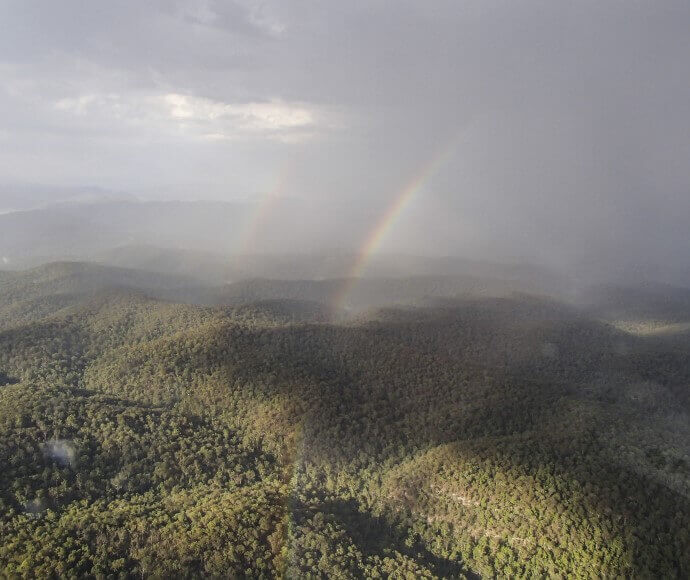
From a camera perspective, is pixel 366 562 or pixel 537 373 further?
pixel 537 373

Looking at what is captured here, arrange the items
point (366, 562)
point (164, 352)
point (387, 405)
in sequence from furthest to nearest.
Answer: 1. point (164, 352)
2. point (387, 405)
3. point (366, 562)

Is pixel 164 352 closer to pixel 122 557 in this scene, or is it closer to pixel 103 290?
pixel 122 557

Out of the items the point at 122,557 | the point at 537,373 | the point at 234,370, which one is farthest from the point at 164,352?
the point at 537,373

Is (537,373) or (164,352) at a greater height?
(164,352)

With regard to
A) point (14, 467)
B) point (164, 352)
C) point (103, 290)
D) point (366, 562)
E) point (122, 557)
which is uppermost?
point (103, 290)

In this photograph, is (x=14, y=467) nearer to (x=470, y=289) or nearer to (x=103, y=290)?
(x=103, y=290)

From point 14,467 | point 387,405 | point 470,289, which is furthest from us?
point 470,289
